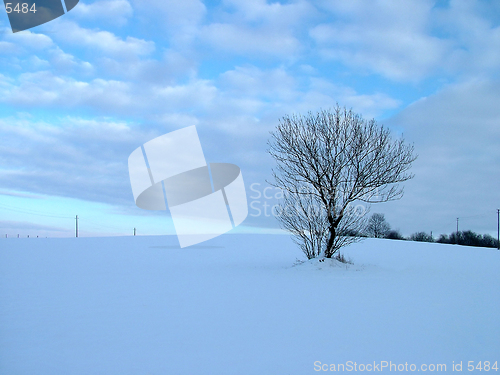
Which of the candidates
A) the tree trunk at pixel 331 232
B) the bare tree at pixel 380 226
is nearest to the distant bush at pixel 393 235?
the bare tree at pixel 380 226

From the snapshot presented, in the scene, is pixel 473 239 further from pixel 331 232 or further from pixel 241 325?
pixel 241 325

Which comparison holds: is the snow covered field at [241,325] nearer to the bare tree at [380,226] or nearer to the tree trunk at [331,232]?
the tree trunk at [331,232]

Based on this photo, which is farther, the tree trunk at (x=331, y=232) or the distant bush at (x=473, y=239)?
the distant bush at (x=473, y=239)

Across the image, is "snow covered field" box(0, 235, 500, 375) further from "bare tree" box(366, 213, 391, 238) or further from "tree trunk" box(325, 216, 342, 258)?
"bare tree" box(366, 213, 391, 238)

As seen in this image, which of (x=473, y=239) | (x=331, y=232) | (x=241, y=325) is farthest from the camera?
(x=473, y=239)

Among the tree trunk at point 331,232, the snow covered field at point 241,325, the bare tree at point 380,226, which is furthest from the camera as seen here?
the bare tree at point 380,226

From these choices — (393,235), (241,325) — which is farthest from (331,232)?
(393,235)

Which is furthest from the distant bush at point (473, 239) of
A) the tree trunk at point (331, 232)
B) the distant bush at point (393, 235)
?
the tree trunk at point (331, 232)

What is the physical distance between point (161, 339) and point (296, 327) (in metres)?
2.10

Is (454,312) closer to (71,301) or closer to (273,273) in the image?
(273,273)

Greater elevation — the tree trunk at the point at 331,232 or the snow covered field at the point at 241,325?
the tree trunk at the point at 331,232

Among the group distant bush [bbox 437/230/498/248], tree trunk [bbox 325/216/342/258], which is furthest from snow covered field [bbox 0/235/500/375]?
distant bush [bbox 437/230/498/248]

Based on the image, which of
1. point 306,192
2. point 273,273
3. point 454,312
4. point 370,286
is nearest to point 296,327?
point 454,312

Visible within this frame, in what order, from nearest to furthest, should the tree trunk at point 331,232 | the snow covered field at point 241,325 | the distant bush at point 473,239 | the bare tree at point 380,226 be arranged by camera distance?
the snow covered field at point 241,325
the tree trunk at point 331,232
the distant bush at point 473,239
the bare tree at point 380,226
